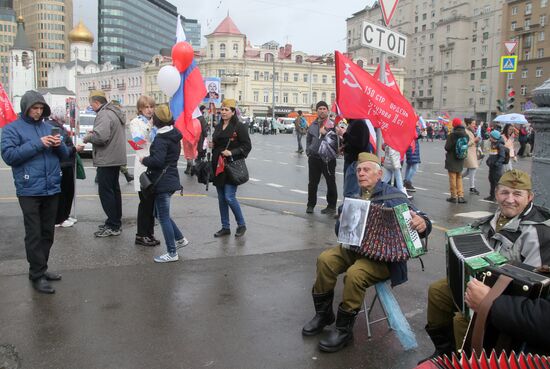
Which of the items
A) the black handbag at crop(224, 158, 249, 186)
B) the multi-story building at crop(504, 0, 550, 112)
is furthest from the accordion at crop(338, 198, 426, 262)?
the multi-story building at crop(504, 0, 550, 112)

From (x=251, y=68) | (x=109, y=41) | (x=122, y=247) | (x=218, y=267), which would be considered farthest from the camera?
(x=109, y=41)

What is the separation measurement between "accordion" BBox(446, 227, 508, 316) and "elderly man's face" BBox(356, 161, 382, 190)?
1.06 m

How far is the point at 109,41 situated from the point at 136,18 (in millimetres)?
11988

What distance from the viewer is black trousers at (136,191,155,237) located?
663cm

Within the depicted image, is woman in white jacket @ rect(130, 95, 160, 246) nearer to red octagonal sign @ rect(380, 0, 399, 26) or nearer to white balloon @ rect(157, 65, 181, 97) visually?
white balloon @ rect(157, 65, 181, 97)

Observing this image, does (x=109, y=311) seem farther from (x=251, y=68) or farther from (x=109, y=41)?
(x=109, y=41)

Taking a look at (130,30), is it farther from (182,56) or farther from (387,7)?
(387,7)

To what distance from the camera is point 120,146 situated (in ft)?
23.1

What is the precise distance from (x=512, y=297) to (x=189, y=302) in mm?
3070

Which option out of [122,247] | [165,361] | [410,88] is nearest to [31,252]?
[122,247]

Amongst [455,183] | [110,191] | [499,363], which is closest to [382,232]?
[499,363]

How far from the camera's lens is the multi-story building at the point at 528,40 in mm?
81688

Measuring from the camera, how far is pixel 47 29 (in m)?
147

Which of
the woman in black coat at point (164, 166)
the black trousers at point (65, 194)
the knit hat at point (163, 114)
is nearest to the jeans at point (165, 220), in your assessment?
the woman in black coat at point (164, 166)
